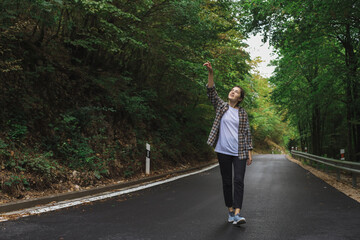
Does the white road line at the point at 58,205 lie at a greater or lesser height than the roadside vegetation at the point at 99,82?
lesser

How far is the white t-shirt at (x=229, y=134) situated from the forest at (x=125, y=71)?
414 cm

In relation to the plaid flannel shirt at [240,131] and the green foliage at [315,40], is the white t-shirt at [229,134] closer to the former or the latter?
the plaid flannel shirt at [240,131]

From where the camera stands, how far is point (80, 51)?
527 inches

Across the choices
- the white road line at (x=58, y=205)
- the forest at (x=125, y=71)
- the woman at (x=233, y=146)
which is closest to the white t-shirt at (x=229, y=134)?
the woman at (x=233, y=146)

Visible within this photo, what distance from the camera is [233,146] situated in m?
4.77

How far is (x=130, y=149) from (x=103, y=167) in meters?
2.14

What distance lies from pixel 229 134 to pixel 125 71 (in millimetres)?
9013

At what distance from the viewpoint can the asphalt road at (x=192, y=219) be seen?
4293mm

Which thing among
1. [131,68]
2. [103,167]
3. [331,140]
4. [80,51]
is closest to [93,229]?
[103,167]

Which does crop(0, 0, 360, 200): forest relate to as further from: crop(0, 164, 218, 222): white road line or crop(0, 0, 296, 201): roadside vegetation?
crop(0, 164, 218, 222): white road line

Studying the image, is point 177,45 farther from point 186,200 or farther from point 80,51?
point 186,200

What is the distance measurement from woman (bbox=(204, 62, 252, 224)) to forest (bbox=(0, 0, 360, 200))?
408 cm

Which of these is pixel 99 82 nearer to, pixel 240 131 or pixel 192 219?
pixel 192 219

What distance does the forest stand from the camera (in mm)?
8031
